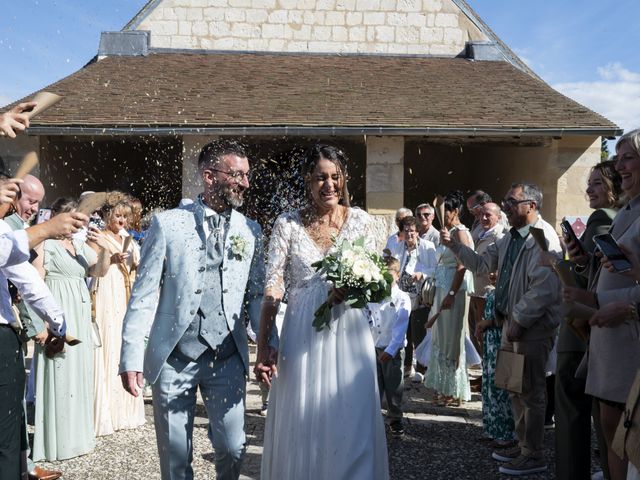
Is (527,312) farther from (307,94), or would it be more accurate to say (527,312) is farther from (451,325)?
(307,94)

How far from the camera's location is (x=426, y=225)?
937 centimetres

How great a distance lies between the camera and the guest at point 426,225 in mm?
9328

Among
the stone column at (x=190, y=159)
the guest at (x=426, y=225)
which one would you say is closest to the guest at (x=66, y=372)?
the guest at (x=426, y=225)

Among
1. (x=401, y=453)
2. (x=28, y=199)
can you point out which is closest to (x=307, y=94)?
(x=28, y=199)

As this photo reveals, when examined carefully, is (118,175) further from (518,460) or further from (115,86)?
(518,460)

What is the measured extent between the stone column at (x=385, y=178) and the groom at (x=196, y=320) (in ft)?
28.7

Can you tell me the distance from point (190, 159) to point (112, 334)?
6.30 metres

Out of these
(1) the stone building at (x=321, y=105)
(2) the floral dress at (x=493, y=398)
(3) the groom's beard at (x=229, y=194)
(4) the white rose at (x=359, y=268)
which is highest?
(1) the stone building at (x=321, y=105)

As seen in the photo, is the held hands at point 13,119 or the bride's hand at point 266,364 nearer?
the held hands at point 13,119

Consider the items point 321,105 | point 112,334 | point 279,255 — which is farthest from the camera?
point 321,105

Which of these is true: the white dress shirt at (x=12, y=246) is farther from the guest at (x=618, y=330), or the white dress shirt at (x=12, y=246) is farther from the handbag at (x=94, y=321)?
the handbag at (x=94, y=321)

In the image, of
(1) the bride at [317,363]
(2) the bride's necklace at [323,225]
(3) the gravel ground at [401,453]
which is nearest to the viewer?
(1) the bride at [317,363]

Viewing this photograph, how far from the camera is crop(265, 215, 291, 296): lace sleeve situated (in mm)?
4039

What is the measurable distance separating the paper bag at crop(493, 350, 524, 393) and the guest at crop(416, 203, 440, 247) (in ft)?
12.9
